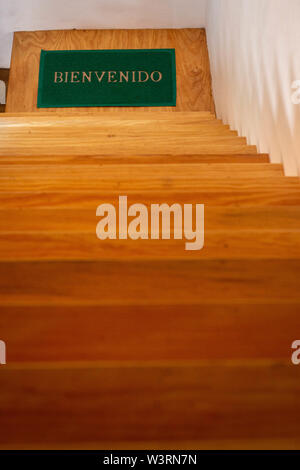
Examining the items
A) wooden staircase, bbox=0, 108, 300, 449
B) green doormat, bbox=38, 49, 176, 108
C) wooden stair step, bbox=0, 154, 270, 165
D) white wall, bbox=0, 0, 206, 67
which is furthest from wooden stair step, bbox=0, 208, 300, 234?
white wall, bbox=0, 0, 206, 67

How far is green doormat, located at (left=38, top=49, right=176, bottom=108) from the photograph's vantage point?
5.18 meters

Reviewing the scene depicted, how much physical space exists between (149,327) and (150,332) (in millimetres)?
11

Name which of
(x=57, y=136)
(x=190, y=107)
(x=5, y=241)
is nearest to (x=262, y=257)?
(x=5, y=241)

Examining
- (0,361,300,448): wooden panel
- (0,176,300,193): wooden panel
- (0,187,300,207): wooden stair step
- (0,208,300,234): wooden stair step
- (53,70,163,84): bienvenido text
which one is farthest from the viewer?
(53,70,163,84): bienvenido text

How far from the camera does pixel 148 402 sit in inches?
30.3

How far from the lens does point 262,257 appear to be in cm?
104

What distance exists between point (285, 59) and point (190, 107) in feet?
9.60

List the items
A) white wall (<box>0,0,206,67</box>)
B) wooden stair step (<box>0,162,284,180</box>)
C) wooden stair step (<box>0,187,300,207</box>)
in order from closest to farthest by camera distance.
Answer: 1. wooden stair step (<box>0,187,300,207</box>)
2. wooden stair step (<box>0,162,284,180</box>)
3. white wall (<box>0,0,206,67</box>)

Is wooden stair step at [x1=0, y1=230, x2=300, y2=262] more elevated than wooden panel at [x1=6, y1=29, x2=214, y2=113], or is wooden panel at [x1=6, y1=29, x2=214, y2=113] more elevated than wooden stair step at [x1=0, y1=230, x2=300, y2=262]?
wooden panel at [x1=6, y1=29, x2=214, y2=113]

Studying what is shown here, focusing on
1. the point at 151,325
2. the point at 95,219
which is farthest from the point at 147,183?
the point at 151,325

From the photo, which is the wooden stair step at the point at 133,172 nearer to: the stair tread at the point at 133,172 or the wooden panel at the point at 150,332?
the stair tread at the point at 133,172

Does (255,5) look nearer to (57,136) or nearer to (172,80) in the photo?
(57,136)

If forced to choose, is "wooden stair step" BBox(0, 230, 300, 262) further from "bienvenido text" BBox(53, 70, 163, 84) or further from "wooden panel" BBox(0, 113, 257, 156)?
"bienvenido text" BBox(53, 70, 163, 84)

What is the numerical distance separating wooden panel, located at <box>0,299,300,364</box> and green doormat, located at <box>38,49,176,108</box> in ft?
14.8
